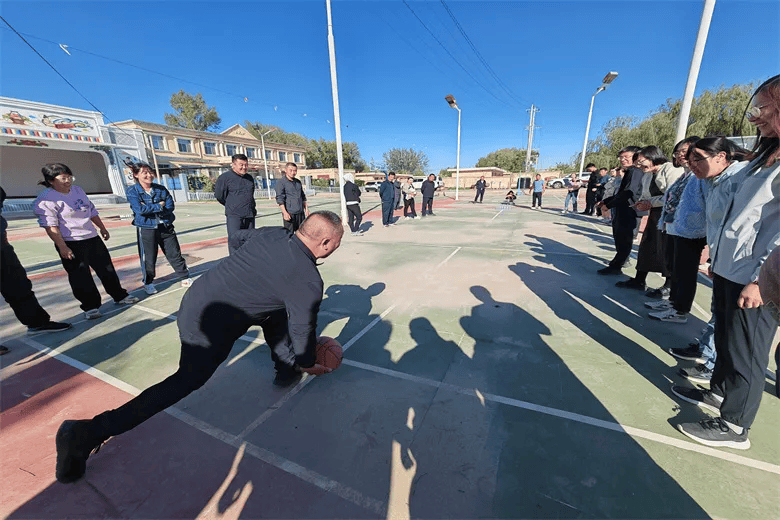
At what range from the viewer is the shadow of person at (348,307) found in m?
3.67

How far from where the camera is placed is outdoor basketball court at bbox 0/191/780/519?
166 centimetres

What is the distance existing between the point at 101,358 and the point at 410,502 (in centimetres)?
345

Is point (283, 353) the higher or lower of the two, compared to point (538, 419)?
higher

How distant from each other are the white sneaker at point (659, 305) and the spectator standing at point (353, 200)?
25.4 ft

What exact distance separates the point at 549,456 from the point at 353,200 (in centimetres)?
902

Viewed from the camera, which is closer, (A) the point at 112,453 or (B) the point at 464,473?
(B) the point at 464,473

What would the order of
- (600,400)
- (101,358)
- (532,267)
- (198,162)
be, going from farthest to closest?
(198,162), (532,267), (101,358), (600,400)

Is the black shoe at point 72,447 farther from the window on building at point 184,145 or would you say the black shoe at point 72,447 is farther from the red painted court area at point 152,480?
the window on building at point 184,145

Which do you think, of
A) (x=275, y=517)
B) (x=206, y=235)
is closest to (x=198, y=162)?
(x=206, y=235)

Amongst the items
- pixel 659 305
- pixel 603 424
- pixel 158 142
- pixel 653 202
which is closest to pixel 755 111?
pixel 603 424

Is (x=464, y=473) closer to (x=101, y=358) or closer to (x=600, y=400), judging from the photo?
(x=600, y=400)

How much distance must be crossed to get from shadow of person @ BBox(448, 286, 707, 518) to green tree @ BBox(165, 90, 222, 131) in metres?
63.5

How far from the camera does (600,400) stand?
2379 millimetres

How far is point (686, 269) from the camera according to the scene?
3.22m
